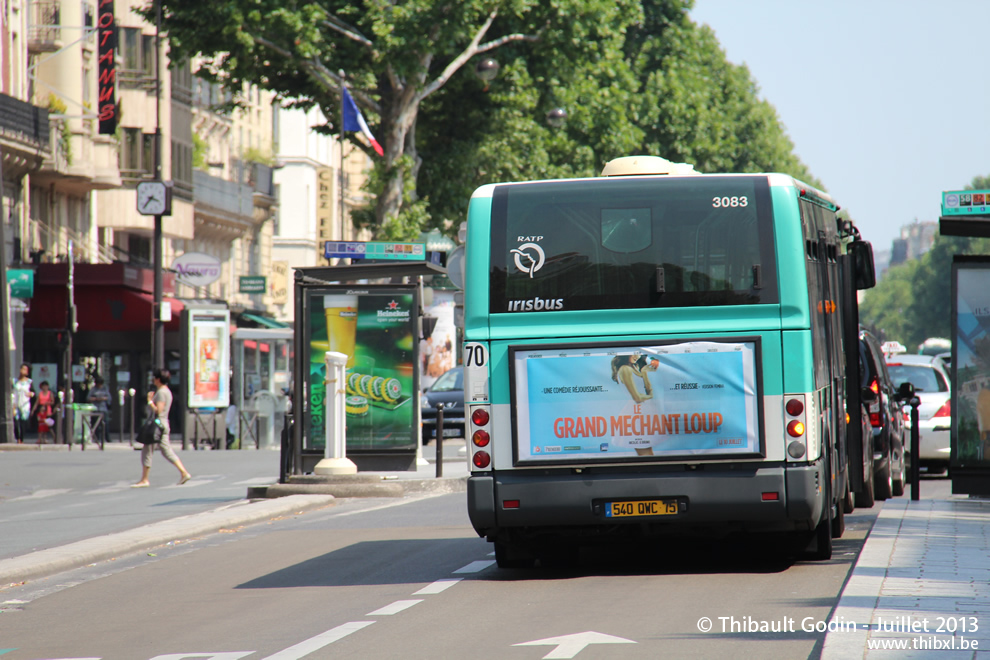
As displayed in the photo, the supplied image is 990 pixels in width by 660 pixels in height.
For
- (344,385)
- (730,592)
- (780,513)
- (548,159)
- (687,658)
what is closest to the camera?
(687,658)

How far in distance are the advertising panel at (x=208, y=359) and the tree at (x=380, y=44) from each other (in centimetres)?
471

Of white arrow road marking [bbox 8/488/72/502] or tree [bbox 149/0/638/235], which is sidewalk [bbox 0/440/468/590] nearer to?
white arrow road marking [bbox 8/488/72/502]

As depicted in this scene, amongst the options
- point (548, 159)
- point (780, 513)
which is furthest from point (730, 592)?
point (548, 159)

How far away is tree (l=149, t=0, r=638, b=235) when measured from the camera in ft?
123

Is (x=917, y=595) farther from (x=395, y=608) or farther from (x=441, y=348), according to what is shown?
(x=441, y=348)

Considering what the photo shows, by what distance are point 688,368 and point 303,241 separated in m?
72.0

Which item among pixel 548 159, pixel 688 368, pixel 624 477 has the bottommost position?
pixel 624 477

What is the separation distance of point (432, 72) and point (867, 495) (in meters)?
25.9

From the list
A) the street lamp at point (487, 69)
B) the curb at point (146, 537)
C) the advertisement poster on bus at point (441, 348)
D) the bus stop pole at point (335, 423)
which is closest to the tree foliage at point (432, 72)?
the street lamp at point (487, 69)

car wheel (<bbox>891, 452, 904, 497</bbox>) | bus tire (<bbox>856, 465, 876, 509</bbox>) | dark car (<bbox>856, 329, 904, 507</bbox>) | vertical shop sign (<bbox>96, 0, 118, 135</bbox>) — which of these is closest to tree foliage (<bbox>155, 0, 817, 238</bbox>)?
vertical shop sign (<bbox>96, 0, 118, 135</bbox>)

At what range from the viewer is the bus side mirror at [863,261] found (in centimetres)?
1389

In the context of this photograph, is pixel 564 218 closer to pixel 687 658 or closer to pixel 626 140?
pixel 687 658

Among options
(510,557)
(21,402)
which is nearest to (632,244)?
(510,557)

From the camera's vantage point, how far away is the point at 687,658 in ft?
25.8
